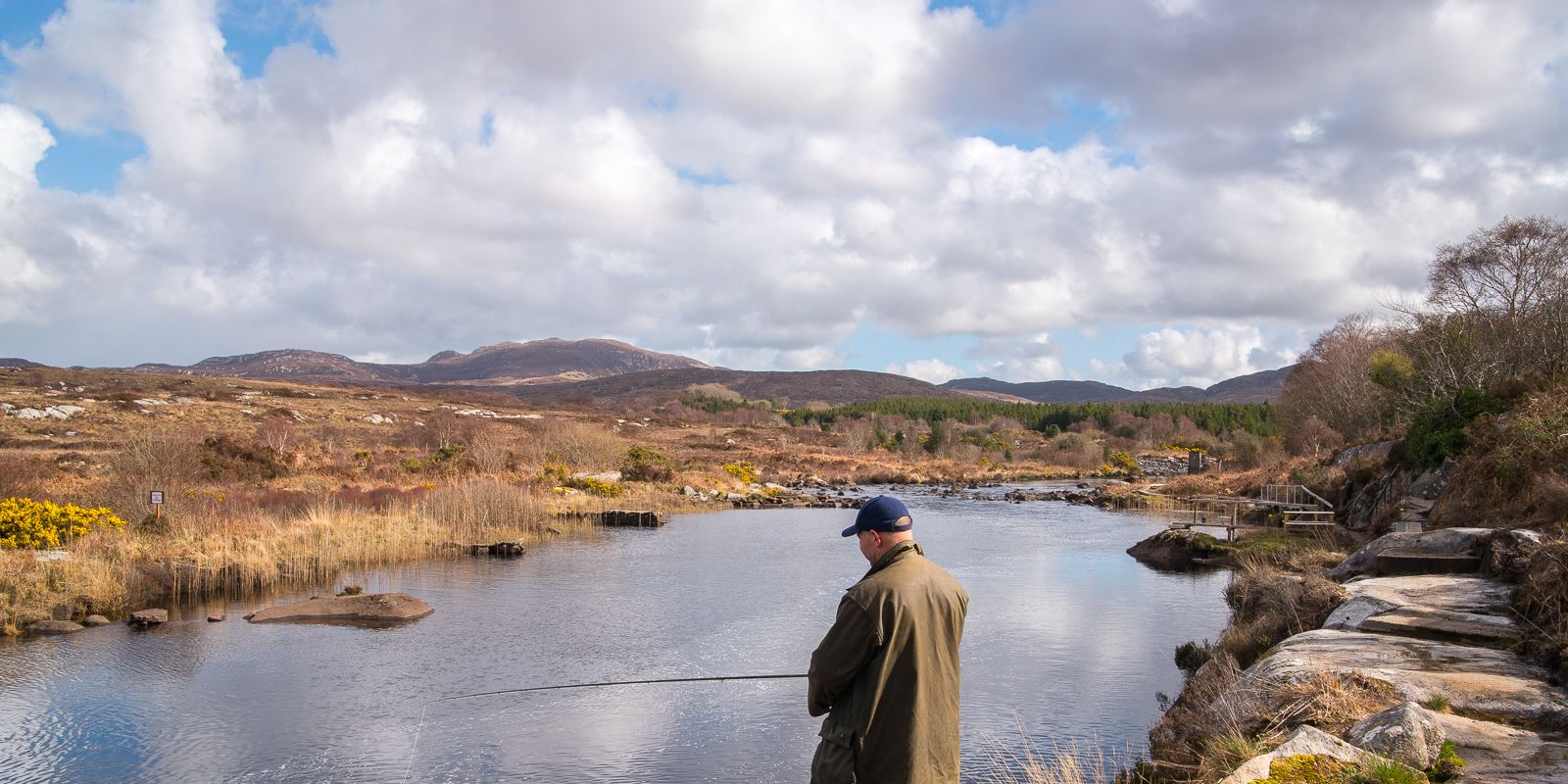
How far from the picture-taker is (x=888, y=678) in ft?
16.0

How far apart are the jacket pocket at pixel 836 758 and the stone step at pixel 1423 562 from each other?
11779mm

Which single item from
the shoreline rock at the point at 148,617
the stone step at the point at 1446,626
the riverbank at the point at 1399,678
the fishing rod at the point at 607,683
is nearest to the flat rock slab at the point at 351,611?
the shoreline rock at the point at 148,617

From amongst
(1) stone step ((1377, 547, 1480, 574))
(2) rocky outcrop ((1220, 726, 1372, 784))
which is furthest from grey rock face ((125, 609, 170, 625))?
(1) stone step ((1377, 547, 1480, 574))

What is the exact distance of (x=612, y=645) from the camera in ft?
55.7

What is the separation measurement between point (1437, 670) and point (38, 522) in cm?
2367

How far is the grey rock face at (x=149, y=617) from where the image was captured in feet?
58.7

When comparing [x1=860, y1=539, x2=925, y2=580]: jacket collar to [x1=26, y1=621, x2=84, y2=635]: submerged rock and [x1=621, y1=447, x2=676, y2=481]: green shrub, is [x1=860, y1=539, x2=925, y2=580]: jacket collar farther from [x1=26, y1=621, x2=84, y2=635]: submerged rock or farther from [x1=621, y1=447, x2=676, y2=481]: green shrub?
[x1=621, y1=447, x2=676, y2=481]: green shrub

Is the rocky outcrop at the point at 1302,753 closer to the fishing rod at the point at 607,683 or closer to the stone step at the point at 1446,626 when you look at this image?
the stone step at the point at 1446,626

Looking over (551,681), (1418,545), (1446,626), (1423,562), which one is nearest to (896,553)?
(1446,626)

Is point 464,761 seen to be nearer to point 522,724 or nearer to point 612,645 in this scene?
point 522,724

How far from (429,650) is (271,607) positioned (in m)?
5.00

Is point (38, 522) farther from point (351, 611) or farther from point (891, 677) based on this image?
point (891, 677)

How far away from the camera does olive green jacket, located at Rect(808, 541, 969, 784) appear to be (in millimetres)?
4809

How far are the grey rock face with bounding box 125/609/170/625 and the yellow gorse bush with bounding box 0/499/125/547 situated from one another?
11.2 feet
